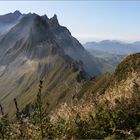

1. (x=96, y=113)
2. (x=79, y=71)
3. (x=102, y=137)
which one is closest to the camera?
(x=102, y=137)

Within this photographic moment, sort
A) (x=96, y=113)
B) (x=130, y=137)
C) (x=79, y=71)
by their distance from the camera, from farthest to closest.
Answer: (x=79, y=71) < (x=96, y=113) < (x=130, y=137)

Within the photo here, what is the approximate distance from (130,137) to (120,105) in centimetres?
194

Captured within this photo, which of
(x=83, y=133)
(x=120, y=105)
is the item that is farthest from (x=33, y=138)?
(x=120, y=105)

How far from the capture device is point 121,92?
1244 cm

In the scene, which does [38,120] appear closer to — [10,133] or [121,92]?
[10,133]

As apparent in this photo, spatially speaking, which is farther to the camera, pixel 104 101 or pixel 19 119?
pixel 104 101

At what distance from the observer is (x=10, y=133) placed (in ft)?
33.1

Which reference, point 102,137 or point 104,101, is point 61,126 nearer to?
point 102,137

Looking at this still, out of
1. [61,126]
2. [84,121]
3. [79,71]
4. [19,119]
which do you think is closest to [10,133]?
[19,119]

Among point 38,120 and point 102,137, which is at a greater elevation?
point 38,120

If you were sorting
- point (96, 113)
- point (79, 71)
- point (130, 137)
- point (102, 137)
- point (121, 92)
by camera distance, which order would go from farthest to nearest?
point (79, 71), point (121, 92), point (96, 113), point (102, 137), point (130, 137)

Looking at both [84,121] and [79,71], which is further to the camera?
[79,71]

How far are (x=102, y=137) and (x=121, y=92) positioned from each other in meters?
2.09

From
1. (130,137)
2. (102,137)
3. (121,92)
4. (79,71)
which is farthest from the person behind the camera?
(79,71)
